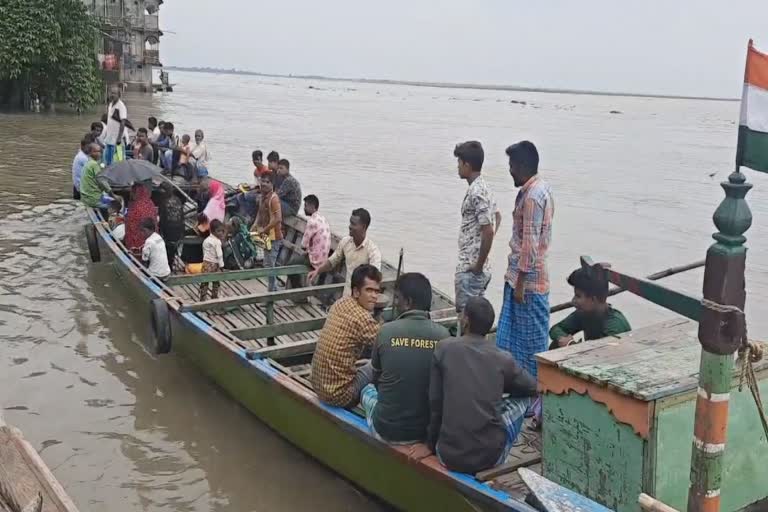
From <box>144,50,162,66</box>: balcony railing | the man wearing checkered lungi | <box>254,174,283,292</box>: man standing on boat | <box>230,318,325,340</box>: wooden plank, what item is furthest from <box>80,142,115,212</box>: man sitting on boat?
<box>144,50,162,66</box>: balcony railing

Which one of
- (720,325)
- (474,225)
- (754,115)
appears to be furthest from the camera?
(474,225)

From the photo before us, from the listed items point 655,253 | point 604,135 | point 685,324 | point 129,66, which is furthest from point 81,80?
point 685,324

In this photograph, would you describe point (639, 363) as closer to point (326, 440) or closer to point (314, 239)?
point (326, 440)

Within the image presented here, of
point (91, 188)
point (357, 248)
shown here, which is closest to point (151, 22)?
point (91, 188)

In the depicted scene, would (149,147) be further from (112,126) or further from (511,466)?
(511,466)

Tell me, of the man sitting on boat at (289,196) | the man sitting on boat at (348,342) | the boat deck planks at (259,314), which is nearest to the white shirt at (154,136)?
the man sitting on boat at (289,196)

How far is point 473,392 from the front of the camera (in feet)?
12.2

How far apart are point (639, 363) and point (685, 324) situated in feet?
2.51

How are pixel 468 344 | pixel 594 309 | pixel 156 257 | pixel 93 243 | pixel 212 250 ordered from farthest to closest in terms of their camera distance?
pixel 93 243 < pixel 212 250 < pixel 156 257 < pixel 594 309 < pixel 468 344

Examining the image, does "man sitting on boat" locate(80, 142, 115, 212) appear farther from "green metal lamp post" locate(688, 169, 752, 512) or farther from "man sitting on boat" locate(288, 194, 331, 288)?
"green metal lamp post" locate(688, 169, 752, 512)

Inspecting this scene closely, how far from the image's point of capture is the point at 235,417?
6.11 meters

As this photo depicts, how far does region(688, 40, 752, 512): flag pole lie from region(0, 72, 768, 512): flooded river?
104 inches

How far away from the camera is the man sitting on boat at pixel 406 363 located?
13.3 ft

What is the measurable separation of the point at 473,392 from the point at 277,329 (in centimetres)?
291
